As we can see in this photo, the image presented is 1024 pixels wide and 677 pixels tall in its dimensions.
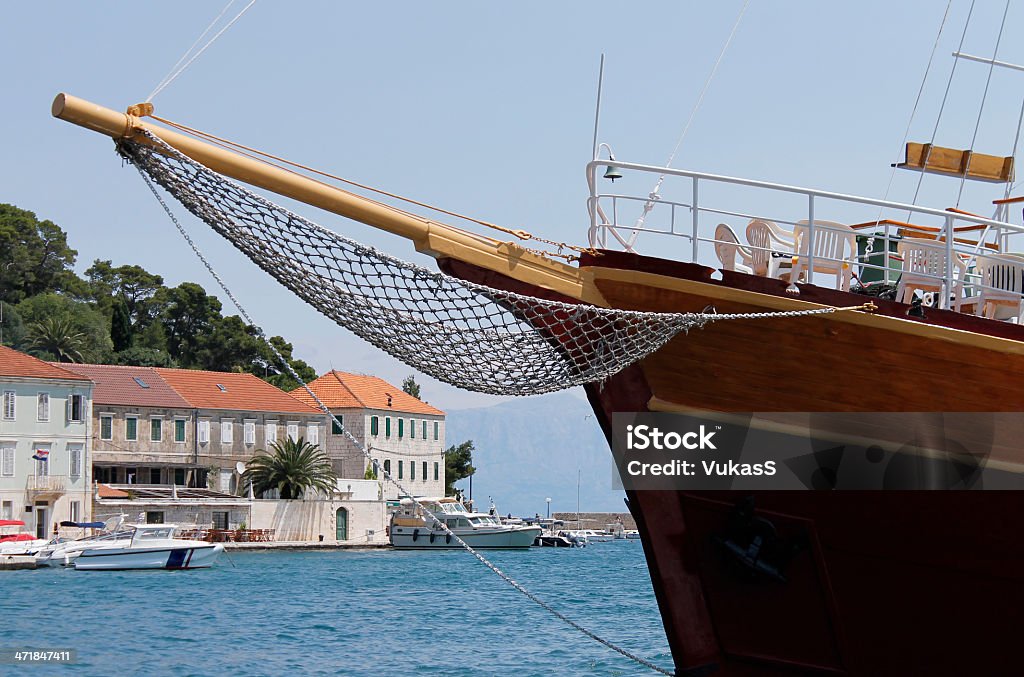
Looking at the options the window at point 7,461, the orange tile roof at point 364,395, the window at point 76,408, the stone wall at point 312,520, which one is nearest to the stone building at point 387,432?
the orange tile roof at point 364,395

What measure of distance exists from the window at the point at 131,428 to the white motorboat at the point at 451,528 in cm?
1298

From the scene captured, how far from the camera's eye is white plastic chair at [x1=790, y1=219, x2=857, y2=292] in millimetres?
8648

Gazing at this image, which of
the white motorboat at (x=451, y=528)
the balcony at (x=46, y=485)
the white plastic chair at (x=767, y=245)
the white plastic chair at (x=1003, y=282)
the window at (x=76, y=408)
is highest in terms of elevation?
the window at (x=76, y=408)

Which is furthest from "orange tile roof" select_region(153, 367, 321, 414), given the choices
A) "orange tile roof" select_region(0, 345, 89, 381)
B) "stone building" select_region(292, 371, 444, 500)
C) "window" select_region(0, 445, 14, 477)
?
"window" select_region(0, 445, 14, 477)

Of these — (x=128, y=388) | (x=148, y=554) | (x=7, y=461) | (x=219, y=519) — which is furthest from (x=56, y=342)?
(x=148, y=554)

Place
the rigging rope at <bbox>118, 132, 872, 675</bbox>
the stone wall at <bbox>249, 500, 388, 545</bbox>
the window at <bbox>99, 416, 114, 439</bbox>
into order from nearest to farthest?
the rigging rope at <bbox>118, 132, 872, 675</bbox>
the window at <bbox>99, 416, 114, 439</bbox>
the stone wall at <bbox>249, 500, 388, 545</bbox>

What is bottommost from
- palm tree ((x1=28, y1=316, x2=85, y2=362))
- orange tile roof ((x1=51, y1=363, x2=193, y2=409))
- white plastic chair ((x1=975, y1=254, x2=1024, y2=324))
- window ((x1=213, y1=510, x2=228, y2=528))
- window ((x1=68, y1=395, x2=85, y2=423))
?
window ((x1=213, y1=510, x2=228, y2=528))

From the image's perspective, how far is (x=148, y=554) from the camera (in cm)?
4250

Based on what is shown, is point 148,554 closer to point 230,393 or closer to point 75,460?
point 75,460

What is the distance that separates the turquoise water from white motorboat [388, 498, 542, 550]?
613 inches

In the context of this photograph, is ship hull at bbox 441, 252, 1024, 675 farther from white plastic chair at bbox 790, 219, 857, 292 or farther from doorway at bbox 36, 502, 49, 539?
doorway at bbox 36, 502, 49, 539

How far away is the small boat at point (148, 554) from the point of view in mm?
42031

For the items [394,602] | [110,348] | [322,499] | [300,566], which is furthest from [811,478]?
[110,348]
